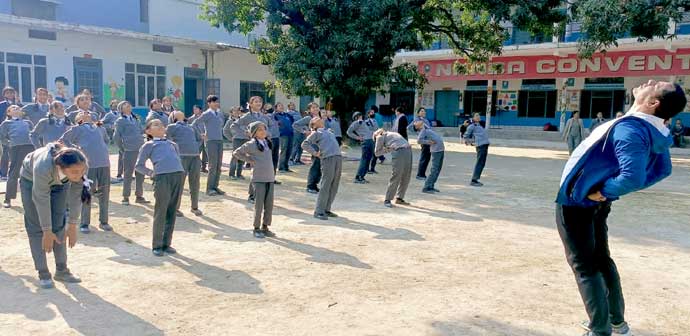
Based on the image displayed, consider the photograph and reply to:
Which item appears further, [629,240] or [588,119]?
[588,119]

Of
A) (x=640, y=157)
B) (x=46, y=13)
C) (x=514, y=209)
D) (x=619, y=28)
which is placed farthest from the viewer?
(x=46, y=13)

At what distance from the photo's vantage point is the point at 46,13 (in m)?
26.4

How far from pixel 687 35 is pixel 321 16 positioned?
14.5 m

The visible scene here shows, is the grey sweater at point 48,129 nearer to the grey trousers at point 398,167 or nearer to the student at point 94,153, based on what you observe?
the student at point 94,153

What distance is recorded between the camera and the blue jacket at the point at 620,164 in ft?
11.0

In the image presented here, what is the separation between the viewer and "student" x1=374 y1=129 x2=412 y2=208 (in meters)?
9.29

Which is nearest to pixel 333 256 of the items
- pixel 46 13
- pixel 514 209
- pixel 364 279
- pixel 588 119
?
pixel 364 279

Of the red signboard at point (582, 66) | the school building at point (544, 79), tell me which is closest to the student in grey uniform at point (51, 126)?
the red signboard at point (582, 66)

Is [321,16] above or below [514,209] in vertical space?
above

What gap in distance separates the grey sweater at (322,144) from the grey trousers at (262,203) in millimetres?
1408

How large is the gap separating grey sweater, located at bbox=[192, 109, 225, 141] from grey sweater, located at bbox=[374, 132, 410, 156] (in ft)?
9.69

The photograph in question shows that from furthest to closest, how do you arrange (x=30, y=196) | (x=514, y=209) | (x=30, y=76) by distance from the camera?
(x=30, y=76), (x=514, y=209), (x=30, y=196)

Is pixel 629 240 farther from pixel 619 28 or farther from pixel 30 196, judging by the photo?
pixel 619 28

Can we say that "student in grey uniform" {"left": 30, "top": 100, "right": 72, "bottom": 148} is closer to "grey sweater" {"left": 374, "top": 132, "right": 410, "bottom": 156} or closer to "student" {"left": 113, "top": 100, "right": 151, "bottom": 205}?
"student" {"left": 113, "top": 100, "right": 151, "bottom": 205}
